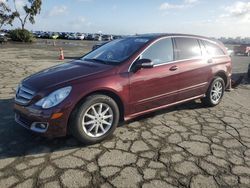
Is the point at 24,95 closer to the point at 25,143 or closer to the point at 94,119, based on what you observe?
the point at 25,143

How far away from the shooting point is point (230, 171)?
11.6 ft

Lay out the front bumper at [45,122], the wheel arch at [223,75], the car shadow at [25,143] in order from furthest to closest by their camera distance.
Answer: the wheel arch at [223,75] → the car shadow at [25,143] → the front bumper at [45,122]

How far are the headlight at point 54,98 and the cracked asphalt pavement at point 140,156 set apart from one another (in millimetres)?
690

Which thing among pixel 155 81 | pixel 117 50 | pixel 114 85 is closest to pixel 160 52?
pixel 155 81

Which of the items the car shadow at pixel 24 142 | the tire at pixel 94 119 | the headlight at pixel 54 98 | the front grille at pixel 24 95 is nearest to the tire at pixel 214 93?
the car shadow at pixel 24 142

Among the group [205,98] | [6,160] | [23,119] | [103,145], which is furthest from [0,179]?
[205,98]

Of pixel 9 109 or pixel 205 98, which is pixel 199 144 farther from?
pixel 9 109

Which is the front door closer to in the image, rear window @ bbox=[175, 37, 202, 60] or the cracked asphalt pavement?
rear window @ bbox=[175, 37, 202, 60]

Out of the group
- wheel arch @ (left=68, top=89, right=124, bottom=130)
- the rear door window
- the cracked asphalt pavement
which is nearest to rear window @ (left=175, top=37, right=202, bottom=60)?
the rear door window

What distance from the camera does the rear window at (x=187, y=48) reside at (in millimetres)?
5348

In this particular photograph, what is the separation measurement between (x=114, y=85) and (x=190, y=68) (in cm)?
197

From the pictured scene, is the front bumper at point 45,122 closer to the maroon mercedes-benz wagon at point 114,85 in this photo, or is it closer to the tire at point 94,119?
the maroon mercedes-benz wagon at point 114,85

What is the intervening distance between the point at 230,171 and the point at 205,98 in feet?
9.17

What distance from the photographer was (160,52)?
16.4 ft
